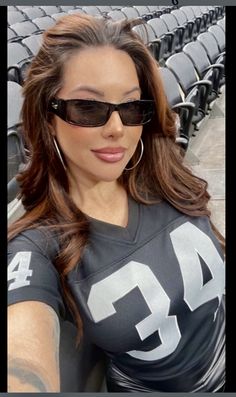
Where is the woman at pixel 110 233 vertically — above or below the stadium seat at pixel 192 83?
above

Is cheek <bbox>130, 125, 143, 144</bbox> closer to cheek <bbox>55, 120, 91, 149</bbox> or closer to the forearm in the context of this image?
cheek <bbox>55, 120, 91, 149</bbox>

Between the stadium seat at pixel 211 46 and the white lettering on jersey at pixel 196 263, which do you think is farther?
the stadium seat at pixel 211 46

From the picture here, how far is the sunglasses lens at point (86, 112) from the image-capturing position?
1.49 feet

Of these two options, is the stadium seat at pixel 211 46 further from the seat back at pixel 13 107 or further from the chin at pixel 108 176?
the chin at pixel 108 176

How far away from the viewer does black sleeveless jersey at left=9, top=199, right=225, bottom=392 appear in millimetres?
467

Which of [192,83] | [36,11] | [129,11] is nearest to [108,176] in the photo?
[129,11]

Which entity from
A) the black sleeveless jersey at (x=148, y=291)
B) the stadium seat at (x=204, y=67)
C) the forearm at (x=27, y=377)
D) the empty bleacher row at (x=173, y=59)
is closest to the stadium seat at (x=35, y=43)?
the empty bleacher row at (x=173, y=59)

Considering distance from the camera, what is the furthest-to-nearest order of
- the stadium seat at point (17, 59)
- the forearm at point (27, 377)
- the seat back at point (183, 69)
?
the seat back at point (183, 69), the stadium seat at point (17, 59), the forearm at point (27, 377)

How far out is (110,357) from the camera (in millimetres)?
542

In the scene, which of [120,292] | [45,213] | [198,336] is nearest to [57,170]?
[45,213]

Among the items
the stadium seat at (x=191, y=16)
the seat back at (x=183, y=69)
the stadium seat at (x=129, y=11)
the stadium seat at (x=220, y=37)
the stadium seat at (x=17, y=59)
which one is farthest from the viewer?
the seat back at (x=183, y=69)

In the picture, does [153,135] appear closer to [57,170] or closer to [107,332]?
[57,170]

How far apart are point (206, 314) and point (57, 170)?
255mm

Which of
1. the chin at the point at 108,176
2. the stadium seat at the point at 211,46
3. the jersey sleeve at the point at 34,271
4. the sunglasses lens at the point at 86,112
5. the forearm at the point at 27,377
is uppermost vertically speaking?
the sunglasses lens at the point at 86,112
